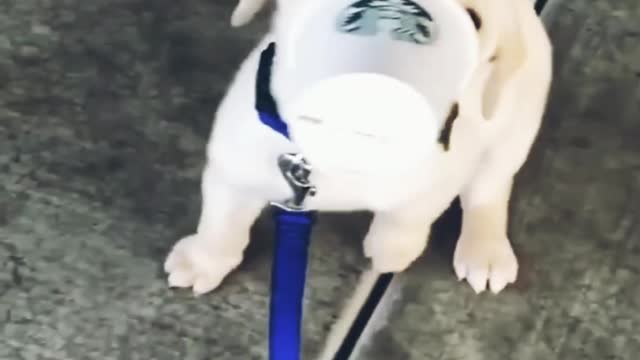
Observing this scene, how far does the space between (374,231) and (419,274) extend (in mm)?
115

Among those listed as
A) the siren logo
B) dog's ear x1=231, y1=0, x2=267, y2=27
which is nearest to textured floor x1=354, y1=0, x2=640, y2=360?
dog's ear x1=231, y1=0, x2=267, y2=27

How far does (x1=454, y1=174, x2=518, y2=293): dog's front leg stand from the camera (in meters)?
1.32

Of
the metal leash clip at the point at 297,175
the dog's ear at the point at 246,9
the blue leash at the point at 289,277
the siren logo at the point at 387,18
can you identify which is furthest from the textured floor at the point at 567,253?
the siren logo at the point at 387,18

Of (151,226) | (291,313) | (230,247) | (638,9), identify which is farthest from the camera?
(638,9)

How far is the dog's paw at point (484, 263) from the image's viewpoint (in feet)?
4.37

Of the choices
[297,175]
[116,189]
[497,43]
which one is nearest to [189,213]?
[116,189]

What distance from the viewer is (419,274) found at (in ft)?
4.47

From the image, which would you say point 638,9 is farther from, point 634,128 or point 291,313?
point 291,313

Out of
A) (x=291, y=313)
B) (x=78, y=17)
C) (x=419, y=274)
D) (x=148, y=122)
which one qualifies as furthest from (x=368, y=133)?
(x=78, y=17)

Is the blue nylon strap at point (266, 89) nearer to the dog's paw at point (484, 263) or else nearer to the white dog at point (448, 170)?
the white dog at point (448, 170)

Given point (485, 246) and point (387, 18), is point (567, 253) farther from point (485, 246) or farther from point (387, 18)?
point (387, 18)

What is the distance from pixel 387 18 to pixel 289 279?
0.42 meters

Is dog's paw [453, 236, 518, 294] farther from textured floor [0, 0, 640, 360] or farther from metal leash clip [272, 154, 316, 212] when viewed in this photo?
metal leash clip [272, 154, 316, 212]

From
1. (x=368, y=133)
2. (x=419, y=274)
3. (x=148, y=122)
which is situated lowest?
(x=419, y=274)
